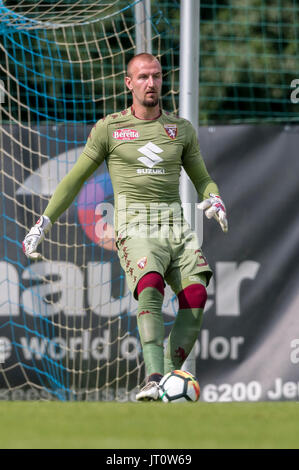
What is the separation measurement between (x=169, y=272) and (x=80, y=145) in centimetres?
228

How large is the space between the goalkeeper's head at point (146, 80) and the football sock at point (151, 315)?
983mm

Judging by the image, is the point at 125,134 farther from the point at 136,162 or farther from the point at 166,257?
the point at 166,257

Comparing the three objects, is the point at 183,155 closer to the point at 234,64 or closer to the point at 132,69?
the point at 132,69

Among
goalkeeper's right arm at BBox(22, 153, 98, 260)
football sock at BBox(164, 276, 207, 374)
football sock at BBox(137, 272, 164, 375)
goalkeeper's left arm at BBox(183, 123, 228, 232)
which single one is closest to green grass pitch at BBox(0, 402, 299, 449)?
football sock at BBox(137, 272, 164, 375)

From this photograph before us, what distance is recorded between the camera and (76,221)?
709cm

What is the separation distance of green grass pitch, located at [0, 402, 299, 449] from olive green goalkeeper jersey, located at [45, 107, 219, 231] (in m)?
1.31

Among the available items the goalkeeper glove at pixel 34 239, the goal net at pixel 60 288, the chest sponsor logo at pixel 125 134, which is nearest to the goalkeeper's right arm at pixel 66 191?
the goalkeeper glove at pixel 34 239

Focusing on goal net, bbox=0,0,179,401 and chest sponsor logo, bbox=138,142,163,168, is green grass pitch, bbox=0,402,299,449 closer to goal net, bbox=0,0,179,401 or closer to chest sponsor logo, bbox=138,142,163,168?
chest sponsor logo, bbox=138,142,163,168

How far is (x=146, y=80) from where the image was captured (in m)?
5.20

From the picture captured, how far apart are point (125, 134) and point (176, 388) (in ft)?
4.79

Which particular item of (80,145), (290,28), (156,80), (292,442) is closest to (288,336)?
(80,145)

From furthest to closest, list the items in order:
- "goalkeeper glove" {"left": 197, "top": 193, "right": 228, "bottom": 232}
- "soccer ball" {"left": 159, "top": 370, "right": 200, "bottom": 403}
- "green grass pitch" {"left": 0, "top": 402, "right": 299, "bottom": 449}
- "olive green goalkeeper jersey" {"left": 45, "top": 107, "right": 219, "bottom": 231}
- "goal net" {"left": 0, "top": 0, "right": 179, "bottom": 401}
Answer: "goal net" {"left": 0, "top": 0, "right": 179, "bottom": 401} → "olive green goalkeeper jersey" {"left": 45, "top": 107, "right": 219, "bottom": 231} → "goalkeeper glove" {"left": 197, "top": 193, "right": 228, "bottom": 232} → "soccer ball" {"left": 159, "top": 370, "right": 200, "bottom": 403} → "green grass pitch" {"left": 0, "top": 402, "right": 299, "bottom": 449}

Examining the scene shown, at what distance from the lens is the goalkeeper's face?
5.20 m

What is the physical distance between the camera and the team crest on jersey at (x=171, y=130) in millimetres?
5277
